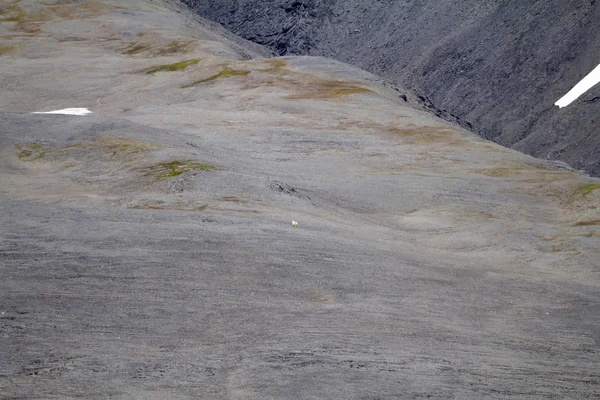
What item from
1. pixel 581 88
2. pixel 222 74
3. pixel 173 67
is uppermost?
pixel 581 88

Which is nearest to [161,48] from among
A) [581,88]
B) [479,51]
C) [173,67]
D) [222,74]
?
[173,67]

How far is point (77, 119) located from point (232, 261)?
50.6ft

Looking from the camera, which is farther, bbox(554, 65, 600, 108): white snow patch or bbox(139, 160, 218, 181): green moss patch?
bbox(554, 65, 600, 108): white snow patch

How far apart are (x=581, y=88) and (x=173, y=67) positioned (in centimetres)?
2838

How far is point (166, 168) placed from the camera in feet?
76.3

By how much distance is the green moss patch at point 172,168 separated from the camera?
22.7m

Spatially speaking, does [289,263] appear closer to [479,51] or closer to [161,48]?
[161,48]

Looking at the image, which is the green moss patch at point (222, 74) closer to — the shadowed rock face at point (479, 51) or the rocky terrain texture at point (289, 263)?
the rocky terrain texture at point (289, 263)

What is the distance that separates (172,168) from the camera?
2320 centimetres

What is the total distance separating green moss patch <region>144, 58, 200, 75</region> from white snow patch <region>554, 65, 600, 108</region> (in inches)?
1022

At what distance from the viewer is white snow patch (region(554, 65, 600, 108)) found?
55500mm

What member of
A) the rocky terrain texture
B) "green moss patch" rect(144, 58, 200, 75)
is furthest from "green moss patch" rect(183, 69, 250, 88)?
the rocky terrain texture

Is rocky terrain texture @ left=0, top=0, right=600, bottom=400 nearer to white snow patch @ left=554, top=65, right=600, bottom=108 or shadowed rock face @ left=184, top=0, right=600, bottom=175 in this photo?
shadowed rock face @ left=184, top=0, right=600, bottom=175

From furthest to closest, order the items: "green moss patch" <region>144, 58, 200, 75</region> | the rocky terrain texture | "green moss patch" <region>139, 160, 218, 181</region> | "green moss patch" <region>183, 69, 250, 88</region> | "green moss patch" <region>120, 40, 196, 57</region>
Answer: "green moss patch" <region>120, 40, 196, 57</region>, "green moss patch" <region>144, 58, 200, 75</region>, "green moss patch" <region>183, 69, 250, 88</region>, "green moss patch" <region>139, 160, 218, 181</region>, the rocky terrain texture
